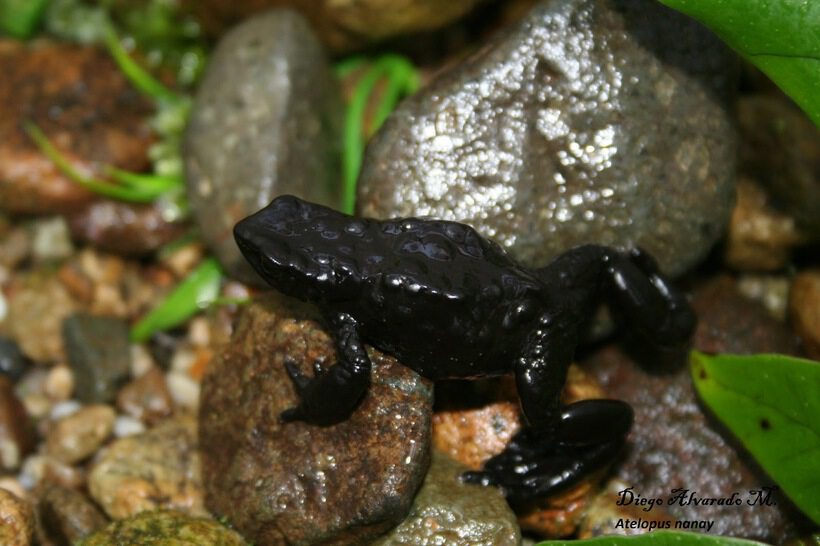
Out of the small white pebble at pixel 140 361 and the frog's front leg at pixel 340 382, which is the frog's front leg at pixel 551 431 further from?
the small white pebble at pixel 140 361

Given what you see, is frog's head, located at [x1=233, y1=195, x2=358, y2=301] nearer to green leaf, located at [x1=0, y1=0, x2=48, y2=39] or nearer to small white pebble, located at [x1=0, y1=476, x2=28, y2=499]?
small white pebble, located at [x1=0, y1=476, x2=28, y2=499]

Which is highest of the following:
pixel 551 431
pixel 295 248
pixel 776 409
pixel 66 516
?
pixel 295 248

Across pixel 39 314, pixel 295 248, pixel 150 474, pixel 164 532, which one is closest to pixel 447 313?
pixel 295 248

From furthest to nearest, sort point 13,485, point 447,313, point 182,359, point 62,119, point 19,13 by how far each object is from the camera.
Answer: point 19,13 < point 62,119 < point 182,359 < point 13,485 < point 447,313

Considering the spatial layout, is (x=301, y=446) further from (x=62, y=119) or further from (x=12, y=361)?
(x=62, y=119)

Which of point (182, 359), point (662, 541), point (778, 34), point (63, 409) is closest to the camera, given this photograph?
point (662, 541)

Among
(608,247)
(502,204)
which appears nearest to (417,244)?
(502,204)

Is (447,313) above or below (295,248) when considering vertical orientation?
below
